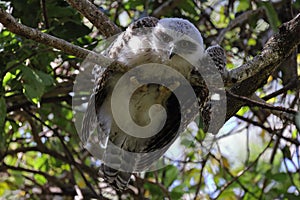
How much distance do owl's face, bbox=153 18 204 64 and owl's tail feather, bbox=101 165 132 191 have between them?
59 centimetres

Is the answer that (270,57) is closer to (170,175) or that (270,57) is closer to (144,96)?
(144,96)

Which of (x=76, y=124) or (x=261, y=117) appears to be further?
(x=261, y=117)

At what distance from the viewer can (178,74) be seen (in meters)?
2.65

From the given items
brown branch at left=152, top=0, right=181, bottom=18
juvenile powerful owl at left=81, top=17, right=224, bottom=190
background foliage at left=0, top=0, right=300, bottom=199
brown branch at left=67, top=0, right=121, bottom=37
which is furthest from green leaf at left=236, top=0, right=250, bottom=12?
brown branch at left=67, top=0, right=121, bottom=37

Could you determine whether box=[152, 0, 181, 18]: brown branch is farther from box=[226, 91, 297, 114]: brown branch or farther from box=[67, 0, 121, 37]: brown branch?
box=[226, 91, 297, 114]: brown branch

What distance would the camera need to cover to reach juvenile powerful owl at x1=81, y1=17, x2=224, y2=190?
103 inches

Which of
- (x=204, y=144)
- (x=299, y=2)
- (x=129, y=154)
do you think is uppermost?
(x=299, y=2)

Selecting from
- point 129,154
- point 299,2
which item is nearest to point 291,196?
point 129,154

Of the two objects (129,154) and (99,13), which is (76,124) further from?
(99,13)

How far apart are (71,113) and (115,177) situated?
0.95 metres

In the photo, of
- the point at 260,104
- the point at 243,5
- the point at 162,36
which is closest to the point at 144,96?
the point at 162,36

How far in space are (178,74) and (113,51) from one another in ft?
1.00

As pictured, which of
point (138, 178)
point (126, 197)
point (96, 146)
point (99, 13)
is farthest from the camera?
point (126, 197)

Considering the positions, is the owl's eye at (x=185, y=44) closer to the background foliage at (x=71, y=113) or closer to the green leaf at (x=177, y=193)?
the background foliage at (x=71, y=113)
